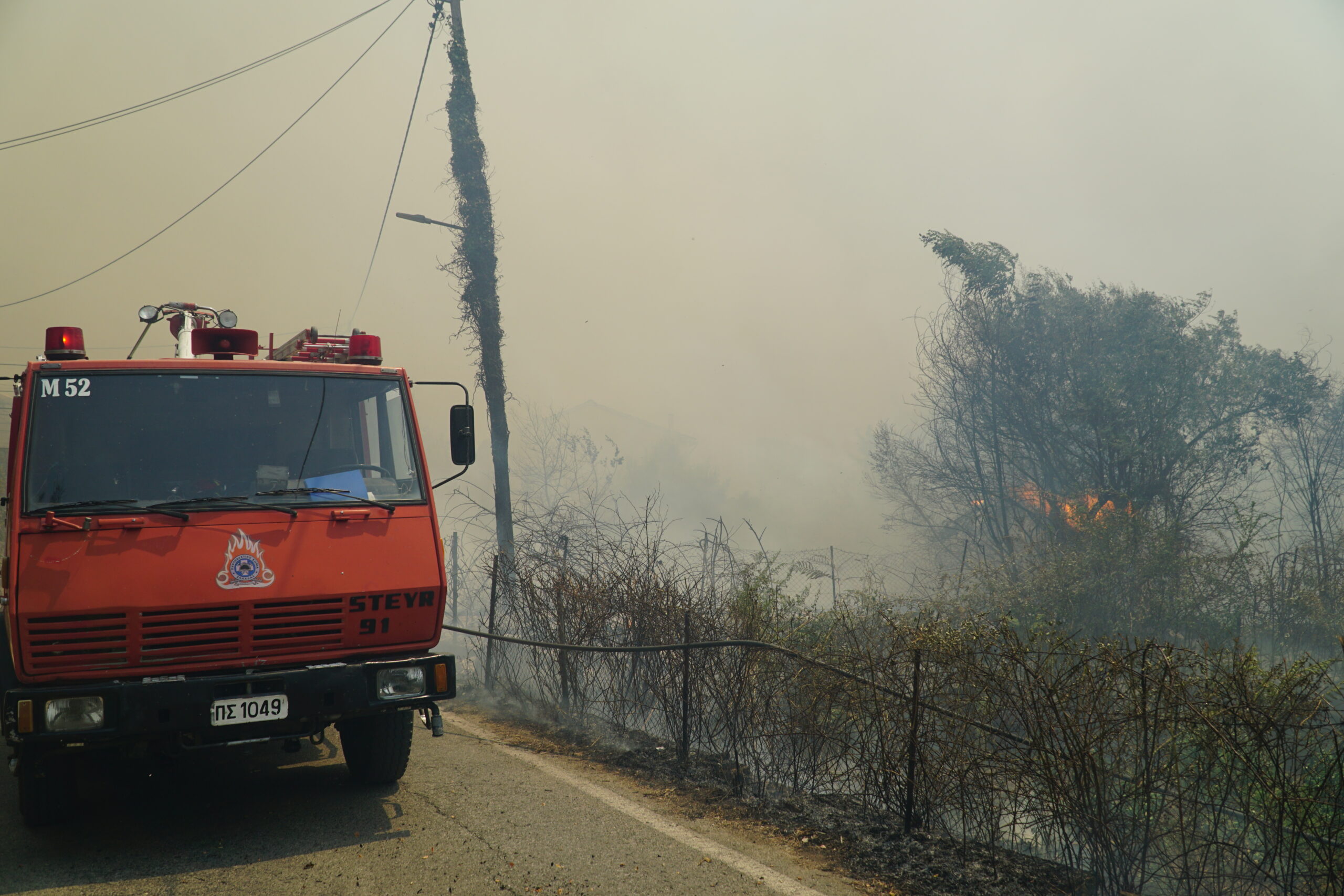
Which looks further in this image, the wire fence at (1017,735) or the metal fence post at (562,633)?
the metal fence post at (562,633)

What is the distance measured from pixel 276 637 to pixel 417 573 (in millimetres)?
832

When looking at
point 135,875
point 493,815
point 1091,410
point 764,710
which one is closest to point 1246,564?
point 1091,410

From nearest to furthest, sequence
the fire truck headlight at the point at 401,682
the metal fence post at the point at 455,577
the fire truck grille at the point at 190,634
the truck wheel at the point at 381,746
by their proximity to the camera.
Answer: the fire truck grille at the point at 190,634, the fire truck headlight at the point at 401,682, the truck wheel at the point at 381,746, the metal fence post at the point at 455,577

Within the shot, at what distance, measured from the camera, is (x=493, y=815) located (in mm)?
5074

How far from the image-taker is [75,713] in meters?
4.14

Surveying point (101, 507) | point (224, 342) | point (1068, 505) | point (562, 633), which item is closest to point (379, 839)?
point (101, 507)

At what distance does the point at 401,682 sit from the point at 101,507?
74.9 inches

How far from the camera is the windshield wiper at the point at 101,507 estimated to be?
4.41m

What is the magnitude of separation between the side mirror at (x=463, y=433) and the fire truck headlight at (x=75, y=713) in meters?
2.48

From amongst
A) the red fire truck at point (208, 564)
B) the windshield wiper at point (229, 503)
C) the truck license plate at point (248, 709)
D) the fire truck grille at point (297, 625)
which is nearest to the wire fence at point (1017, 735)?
the red fire truck at point (208, 564)

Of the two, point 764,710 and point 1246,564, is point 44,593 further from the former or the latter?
point 1246,564

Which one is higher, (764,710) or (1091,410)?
(1091,410)

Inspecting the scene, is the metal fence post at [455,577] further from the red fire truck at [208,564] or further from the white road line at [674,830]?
the red fire truck at [208,564]

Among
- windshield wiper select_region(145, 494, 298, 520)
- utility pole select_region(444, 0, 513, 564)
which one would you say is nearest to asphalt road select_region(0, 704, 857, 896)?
windshield wiper select_region(145, 494, 298, 520)
